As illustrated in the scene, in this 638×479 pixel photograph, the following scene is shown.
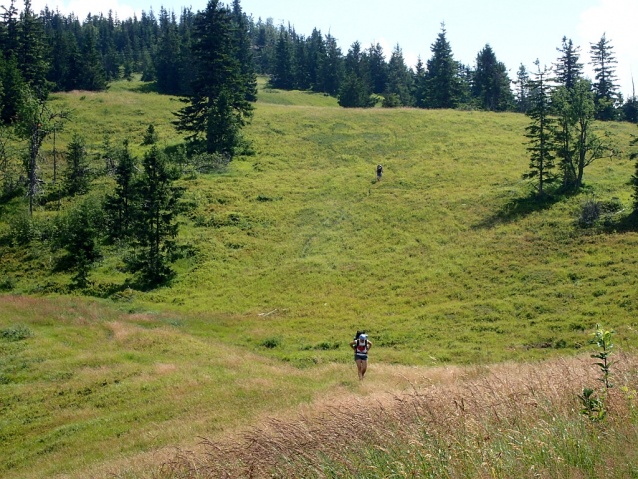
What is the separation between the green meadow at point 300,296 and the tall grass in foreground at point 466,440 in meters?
3.16

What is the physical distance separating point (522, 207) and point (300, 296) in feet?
70.8

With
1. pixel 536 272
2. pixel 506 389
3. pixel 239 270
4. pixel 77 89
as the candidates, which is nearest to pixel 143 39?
pixel 77 89

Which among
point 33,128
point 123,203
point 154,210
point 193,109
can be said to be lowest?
point 154,210

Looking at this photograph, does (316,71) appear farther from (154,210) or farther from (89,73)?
(154,210)

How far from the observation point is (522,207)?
40688 millimetres

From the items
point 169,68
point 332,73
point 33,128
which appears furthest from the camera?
point 332,73

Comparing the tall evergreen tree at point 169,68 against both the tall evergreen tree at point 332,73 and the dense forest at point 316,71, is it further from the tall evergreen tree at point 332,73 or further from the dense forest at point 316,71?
the tall evergreen tree at point 332,73

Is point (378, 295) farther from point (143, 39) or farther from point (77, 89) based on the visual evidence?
point (143, 39)

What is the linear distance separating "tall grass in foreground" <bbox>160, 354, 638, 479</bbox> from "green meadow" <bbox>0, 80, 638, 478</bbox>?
316 cm

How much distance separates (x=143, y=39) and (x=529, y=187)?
514ft

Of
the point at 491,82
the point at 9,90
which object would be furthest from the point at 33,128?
the point at 491,82

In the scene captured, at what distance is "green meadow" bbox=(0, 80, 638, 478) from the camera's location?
15086mm

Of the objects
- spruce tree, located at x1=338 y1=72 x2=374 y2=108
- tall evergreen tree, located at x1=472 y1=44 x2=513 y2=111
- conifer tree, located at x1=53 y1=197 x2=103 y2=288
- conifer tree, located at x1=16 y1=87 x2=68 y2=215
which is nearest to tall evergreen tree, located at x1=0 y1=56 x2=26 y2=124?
conifer tree, located at x1=16 y1=87 x2=68 y2=215

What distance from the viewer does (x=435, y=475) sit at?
4.60 metres
